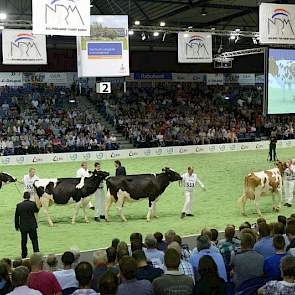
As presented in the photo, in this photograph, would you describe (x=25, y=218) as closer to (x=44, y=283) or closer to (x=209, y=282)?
(x=44, y=283)

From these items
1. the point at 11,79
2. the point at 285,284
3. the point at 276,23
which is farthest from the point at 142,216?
the point at 11,79

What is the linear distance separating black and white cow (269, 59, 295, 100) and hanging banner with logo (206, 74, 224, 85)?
2688cm

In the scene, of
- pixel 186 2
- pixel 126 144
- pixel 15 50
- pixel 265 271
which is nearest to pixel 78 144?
pixel 126 144

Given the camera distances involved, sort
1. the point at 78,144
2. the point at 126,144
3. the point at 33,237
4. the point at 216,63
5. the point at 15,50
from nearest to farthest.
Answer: the point at 33,237
the point at 15,50
the point at 78,144
the point at 126,144
the point at 216,63

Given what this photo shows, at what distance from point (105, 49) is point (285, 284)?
11.3 metres

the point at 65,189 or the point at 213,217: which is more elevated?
the point at 65,189

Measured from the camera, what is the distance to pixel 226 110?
137 ft

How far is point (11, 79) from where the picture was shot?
1435 inches

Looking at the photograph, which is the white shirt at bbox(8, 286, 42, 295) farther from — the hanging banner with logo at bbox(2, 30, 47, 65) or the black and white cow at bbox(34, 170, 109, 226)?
the hanging banner with logo at bbox(2, 30, 47, 65)

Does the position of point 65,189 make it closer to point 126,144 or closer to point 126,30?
point 126,30

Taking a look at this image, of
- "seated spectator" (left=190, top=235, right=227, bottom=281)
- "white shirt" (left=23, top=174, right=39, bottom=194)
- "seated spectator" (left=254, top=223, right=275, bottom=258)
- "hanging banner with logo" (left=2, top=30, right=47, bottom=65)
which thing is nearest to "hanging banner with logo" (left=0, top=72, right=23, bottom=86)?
"hanging banner with logo" (left=2, top=30, right=47, bottom=65)

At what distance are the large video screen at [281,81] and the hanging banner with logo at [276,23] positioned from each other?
1.26ft

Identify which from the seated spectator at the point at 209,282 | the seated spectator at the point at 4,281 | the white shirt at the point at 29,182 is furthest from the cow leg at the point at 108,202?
the seated spectator at the point at 209,282

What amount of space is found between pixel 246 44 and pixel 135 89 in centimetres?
979
